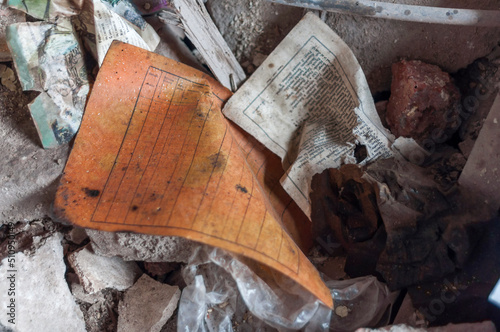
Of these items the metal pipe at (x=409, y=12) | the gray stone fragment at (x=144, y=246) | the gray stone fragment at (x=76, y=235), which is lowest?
the gray stone fragment at (x=76, y=235)

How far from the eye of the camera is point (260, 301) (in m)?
1.17

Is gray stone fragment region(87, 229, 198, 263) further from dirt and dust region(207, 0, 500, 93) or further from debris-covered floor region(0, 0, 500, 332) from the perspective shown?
dirt and dust region(207, 0, 500, 93)

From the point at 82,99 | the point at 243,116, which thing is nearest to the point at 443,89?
the point at 243,116

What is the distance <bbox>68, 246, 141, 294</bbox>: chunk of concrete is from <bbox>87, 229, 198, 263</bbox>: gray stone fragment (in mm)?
63

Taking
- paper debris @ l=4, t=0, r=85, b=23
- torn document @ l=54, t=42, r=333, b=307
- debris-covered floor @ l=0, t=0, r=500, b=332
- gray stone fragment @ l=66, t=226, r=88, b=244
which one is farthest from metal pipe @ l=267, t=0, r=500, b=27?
gray stone fragment @ l=66, t=226, r=88, b=244

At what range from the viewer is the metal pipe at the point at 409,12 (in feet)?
4.01

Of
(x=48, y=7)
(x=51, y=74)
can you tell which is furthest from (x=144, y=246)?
(x=48, y=7)

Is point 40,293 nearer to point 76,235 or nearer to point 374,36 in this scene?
point 76,235

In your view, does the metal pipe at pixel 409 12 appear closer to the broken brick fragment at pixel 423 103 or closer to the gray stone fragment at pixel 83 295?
the broken brick fragment at pixel 423 103

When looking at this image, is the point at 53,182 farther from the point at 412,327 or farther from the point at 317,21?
the point at 412,327

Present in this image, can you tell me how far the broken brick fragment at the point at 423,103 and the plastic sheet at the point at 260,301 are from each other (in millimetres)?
509

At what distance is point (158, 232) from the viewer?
1059 mm

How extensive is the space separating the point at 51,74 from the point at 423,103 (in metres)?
1.18

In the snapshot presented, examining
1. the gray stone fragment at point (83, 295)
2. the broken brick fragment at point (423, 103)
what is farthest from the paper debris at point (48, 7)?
the broken brick fragment at point (423, 103)
